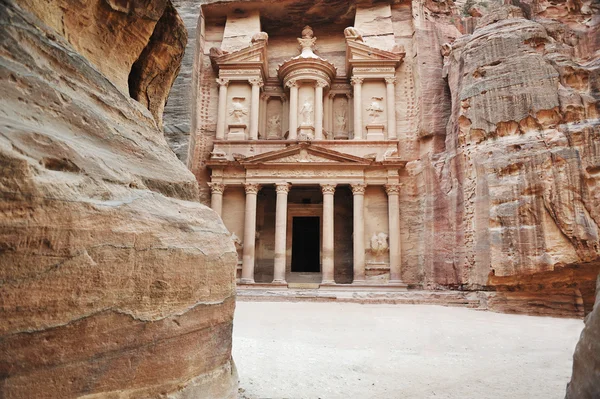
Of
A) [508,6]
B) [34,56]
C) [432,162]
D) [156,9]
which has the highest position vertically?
[508,6]

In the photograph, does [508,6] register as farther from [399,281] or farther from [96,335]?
[96,335]

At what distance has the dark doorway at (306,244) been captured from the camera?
20.1 metres

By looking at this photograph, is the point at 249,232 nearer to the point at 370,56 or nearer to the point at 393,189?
the point at 393,189

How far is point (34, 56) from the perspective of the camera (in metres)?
1.93

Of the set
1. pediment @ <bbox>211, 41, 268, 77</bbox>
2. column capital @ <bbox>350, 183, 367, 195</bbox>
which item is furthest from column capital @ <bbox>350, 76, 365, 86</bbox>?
column capital @ <bbox>350, 183, 367, 195</bbox>

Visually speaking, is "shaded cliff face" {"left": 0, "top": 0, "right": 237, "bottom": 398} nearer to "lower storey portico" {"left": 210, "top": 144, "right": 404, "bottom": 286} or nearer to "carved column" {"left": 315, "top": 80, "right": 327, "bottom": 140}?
"lower storey portico" {"left": 210, "top": 144, "right": 404, "bottom": 286}

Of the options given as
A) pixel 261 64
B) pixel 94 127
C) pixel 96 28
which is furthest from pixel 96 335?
pixel 261 64

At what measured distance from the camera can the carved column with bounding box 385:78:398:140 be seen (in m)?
17.4

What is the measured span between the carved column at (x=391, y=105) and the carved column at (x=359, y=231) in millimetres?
2785

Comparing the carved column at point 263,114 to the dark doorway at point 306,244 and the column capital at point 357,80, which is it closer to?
the column capital at point 357,80

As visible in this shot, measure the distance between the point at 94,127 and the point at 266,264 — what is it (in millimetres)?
15607

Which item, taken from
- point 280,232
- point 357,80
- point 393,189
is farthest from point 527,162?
point 357,80

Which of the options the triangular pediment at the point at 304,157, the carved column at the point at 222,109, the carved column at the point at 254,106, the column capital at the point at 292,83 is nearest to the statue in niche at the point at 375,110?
the triangular pediment at the point at 304,157

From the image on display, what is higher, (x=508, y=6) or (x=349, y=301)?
(x=508, y=6)
